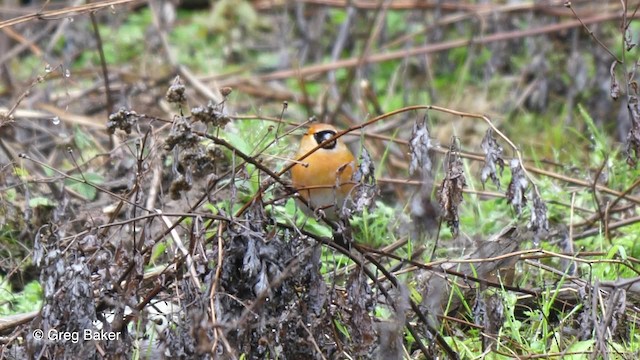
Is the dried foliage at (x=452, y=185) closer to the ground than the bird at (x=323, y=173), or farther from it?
closer to the ground

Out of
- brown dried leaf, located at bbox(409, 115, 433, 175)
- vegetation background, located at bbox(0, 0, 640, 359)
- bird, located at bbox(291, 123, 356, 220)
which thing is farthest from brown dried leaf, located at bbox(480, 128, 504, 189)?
bird, located at bbox(291, 123, 356, 220)

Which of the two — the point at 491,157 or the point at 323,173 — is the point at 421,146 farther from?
the point at 323,173

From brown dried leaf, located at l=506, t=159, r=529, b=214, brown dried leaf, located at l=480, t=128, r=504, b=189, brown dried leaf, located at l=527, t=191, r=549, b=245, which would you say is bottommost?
brown dried leaf, located at l=527, t=191, r=549, b=245

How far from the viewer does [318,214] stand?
274cm

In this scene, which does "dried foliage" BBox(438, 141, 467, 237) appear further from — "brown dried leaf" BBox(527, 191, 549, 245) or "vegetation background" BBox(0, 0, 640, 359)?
"brown dried leaf" BBox(527, 191, 549, 245)

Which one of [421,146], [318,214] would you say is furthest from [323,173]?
[421,146]

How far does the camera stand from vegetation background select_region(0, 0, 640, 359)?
2.59 metres

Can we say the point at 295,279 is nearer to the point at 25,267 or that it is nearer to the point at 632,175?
the point at 25,267

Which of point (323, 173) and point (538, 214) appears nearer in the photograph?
point (538, 214)

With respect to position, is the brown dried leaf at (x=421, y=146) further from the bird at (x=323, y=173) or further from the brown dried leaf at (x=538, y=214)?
the bird at (x=323, y=173)

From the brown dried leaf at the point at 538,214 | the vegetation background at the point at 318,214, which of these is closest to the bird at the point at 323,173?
the vegetation background at the point at 318,214

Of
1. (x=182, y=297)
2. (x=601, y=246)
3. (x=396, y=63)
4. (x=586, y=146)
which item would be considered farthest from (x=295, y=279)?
(x=396, y=63)

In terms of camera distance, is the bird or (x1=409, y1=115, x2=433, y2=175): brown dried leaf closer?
(x1=409, y1=115, x2=433, y2=175): brown dried leaf

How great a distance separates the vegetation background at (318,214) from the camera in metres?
2.59
